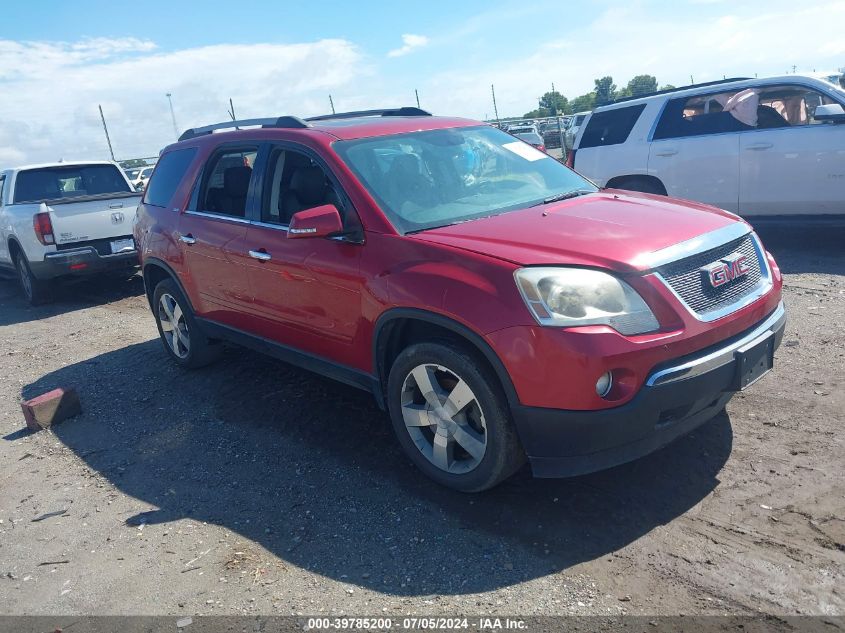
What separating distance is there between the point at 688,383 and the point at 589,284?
612mm

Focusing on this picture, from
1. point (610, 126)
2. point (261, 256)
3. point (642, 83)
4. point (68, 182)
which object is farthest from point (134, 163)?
point (642, 83)

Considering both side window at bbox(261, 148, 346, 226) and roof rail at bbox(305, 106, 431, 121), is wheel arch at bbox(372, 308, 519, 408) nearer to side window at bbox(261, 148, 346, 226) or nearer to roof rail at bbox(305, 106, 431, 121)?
side window at bbox(261, 148, 346, 226)

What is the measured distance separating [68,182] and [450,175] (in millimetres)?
8310

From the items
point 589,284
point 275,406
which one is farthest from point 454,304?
point 275,406

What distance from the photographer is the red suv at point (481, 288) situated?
3133 millimetres

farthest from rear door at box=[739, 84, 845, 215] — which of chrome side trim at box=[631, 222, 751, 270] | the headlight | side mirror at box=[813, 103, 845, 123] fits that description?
the headlight

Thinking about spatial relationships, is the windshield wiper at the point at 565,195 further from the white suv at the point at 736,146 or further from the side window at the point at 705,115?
the side window at the point at 705,115

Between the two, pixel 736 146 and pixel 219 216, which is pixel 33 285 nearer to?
pixel 219 216

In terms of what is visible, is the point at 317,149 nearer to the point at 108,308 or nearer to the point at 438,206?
the point at 438,206

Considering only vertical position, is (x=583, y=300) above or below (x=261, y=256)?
below

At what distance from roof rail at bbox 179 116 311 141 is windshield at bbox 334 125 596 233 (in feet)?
1.98

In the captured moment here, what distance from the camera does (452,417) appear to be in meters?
3.57

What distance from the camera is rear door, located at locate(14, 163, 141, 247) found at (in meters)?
9.43

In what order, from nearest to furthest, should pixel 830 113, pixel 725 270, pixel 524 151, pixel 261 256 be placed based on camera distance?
pixel 725 270 < pixel 261 256 < pixel 524 151 < pixel 830 113
